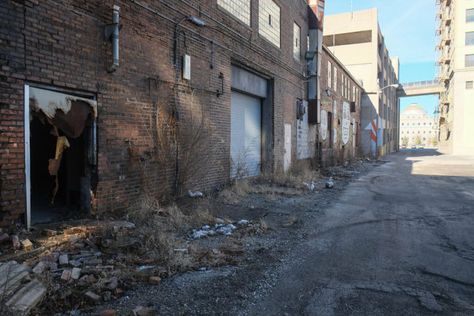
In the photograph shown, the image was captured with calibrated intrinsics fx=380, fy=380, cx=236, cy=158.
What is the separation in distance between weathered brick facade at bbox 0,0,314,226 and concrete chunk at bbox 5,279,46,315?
2.08 metres

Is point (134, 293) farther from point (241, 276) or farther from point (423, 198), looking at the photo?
point (423, 198)

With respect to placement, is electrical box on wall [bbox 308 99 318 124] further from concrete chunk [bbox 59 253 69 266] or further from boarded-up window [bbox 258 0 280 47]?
concrete chunk [bbox 59 253 69 266]

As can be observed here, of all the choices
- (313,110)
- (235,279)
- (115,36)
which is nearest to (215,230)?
(235,279)

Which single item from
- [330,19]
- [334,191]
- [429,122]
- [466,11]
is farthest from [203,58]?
[429,122]

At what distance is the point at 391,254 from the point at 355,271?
41.8 inches

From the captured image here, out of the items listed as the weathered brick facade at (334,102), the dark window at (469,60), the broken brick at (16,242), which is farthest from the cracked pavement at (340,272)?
the dark window at (469,60)

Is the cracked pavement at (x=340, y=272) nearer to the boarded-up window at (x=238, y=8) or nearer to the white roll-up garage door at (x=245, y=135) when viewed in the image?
the white roll-up garage door at (x=245, y=135)

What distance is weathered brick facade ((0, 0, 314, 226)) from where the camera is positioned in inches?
209

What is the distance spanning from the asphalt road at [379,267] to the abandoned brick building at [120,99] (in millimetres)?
3573

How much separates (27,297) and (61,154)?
11.0 feet

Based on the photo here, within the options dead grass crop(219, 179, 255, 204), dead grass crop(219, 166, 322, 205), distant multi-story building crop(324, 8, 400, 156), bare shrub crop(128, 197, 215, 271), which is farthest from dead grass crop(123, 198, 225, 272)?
distant multi-story building crop(324, 8, 400, 156)

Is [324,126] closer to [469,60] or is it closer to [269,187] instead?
[269,187]

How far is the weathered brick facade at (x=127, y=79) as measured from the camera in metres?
5.30

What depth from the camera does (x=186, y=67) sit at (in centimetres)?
916
